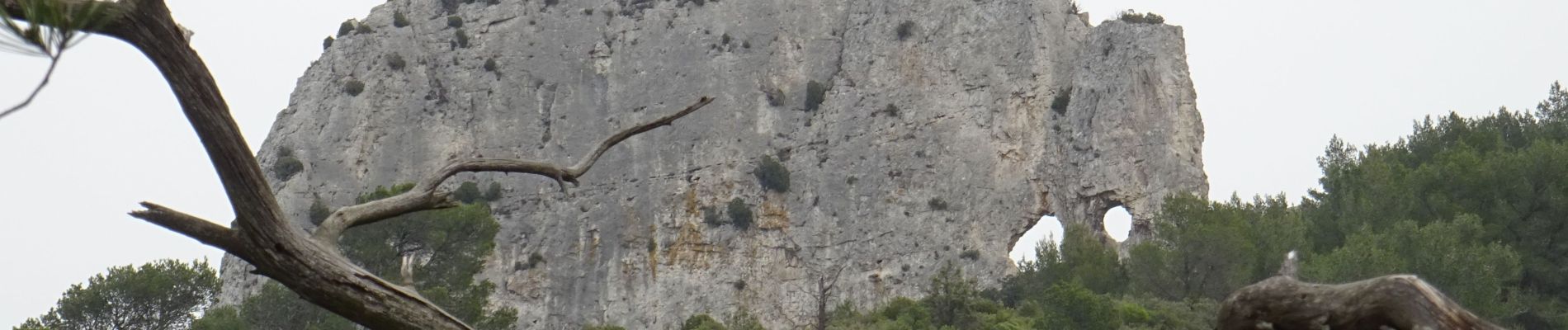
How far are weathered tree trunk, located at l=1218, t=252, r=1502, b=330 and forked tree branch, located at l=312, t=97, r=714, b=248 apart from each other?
75.2 inches

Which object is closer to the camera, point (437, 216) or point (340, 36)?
point (437, 216)

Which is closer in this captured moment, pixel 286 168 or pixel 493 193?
pixel 286 168

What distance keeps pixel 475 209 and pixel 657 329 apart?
36.6 feet

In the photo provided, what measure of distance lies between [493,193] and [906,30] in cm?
1429

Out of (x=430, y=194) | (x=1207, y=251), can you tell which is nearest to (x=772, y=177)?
(x=1207, y=251)

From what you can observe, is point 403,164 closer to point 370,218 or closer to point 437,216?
point 437,216

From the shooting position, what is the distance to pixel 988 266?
46875mm

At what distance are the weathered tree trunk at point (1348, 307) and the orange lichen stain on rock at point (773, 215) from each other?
148 feet

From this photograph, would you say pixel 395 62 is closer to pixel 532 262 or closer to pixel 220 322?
pixel 532 262

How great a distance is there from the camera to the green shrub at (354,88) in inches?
2131

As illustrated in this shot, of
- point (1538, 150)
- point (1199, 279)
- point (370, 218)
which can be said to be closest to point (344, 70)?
point (1199, 279)

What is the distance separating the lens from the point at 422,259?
3609cm

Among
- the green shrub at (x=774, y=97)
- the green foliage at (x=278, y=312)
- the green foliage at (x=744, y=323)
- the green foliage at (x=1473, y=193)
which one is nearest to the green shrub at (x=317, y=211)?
the green foliage at (x=278, y=312)

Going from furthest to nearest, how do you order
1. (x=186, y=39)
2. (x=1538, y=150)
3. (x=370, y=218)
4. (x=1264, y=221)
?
(x=1264, y=221)
(x=1538, y=150)
(x=370, y=218)
(x=186, y=39)
